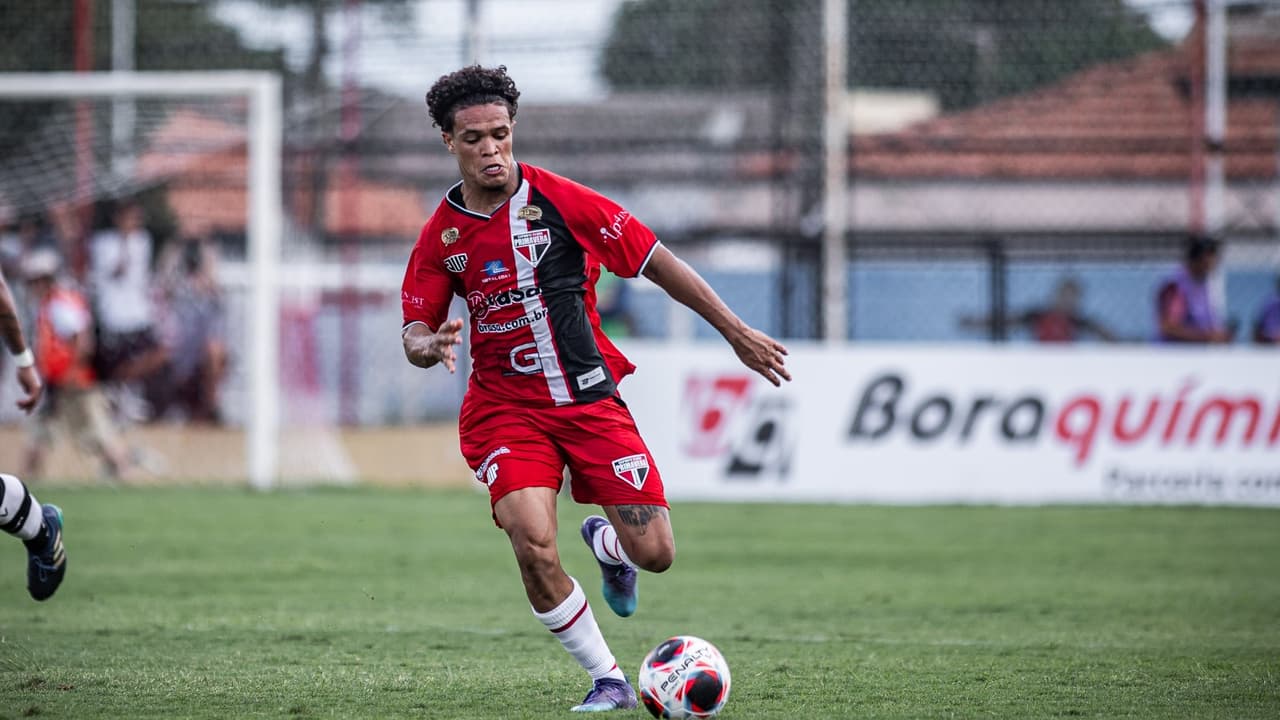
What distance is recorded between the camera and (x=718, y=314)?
5719mm

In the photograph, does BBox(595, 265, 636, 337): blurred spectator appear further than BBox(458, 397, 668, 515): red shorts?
Yes

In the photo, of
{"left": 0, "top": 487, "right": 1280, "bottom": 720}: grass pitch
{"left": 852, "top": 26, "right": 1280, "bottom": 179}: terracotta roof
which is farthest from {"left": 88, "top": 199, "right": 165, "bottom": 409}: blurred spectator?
{"left": 852, "top": 26, "right": 1280, "bottom": 179}: terracotta roof

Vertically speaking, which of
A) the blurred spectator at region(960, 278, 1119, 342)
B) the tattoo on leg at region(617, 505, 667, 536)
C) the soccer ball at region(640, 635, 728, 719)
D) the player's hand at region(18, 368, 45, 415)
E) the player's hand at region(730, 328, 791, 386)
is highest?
the player's hand at region(730, 328, 791, 386)

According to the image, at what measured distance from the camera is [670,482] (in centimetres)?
1450

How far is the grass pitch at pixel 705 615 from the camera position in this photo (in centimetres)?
575

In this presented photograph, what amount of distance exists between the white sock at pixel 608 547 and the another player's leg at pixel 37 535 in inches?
93.2

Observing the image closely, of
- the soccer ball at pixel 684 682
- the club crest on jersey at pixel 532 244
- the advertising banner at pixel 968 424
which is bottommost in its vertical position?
the advertising banner at pixel 968 424

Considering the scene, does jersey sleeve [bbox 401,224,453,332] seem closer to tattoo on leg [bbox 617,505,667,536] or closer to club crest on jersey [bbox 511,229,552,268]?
club crest on jersey [bbox 511,229,552,268]

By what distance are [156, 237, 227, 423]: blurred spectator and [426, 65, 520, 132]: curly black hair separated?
1258 centimetres

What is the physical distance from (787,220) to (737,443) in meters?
3.70

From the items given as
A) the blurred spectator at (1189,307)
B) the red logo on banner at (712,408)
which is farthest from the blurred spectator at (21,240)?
the blurred spectator at (1189,307)

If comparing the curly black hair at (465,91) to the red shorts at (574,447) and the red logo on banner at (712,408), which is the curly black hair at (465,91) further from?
the red logo on banner at (712,408)

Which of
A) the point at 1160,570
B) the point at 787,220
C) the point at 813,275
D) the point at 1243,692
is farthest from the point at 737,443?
the point at 1243,692

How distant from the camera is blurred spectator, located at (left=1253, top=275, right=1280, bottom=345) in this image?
49.3 feet
